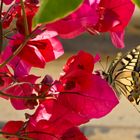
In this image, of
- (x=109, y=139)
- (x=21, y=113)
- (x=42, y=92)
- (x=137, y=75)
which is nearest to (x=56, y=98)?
(x=42, y=92)

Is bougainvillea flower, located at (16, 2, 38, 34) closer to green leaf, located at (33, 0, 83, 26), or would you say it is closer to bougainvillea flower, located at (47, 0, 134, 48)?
bougainvillea flower, located at (47, 0, 134, 48)

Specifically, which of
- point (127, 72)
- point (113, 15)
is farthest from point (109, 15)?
point (127, 72)

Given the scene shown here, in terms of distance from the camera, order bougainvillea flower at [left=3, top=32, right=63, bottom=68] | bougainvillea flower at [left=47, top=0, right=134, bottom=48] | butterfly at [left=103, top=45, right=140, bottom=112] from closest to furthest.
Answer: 1. bougainvillea flower at [left=47, top=0, right=134, bottom=48]
2. bougainvillea flower at [left=3, top=32, right=63, bottom=68]
3. butterfly at [left=103, top=45, right=140, bottom=112]

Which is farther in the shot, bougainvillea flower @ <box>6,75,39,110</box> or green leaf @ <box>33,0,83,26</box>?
bougainvillea flower @ <box>6,75,39,110</box>

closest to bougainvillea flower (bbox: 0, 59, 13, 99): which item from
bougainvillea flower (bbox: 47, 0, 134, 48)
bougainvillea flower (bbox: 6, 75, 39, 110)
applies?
bougainvillea flower (bbox: 6, 75, 39, 110)

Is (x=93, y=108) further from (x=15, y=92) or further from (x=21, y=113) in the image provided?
(x=21, y=113)

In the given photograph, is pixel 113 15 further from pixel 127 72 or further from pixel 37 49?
pixel 127 72

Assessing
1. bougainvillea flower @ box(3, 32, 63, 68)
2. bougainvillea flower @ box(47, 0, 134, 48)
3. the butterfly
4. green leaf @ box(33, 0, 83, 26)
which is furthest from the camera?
the butterfly
